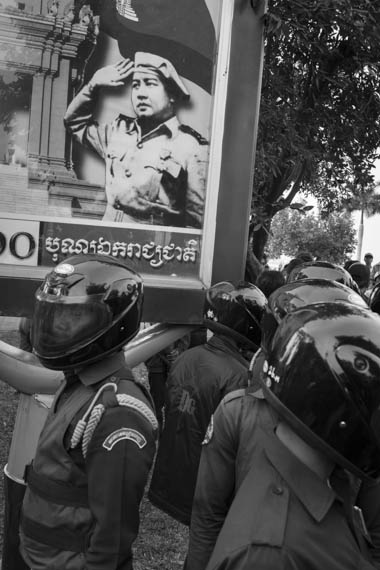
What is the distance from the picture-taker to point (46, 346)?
94.4 inches

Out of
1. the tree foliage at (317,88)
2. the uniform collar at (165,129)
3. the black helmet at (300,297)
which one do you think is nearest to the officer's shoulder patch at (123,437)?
the black helmet at (300,297)

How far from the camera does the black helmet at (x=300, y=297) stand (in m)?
3.00

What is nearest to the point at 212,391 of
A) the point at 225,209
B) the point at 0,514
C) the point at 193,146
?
the point at 225,209

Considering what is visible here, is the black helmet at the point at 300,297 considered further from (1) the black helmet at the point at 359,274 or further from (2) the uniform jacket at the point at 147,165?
(1) the black helmet at the point at 359,274

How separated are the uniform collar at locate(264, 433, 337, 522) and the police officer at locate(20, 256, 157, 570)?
69cm

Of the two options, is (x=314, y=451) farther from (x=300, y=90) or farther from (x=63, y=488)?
(x=300, y=90)

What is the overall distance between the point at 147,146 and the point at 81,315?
1437mm

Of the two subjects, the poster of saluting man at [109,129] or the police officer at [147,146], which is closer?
the poster of saluting man at [109,129]

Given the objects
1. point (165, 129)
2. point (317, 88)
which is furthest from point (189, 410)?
point (317, 88)

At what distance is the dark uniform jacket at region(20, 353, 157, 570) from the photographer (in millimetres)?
2059

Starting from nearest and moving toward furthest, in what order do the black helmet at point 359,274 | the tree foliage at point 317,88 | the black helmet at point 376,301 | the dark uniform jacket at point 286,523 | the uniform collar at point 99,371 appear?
the dark uniform jacket at point 286,523
the uniform collar at point 99,371
the black helmet at point 376,301
the tree foliage at point 317,88
the black helmet at point 359,274

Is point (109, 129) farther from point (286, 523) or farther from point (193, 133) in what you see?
point (286, 523)

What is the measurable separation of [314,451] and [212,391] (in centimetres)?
204

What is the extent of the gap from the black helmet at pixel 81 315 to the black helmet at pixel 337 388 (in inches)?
39.0
